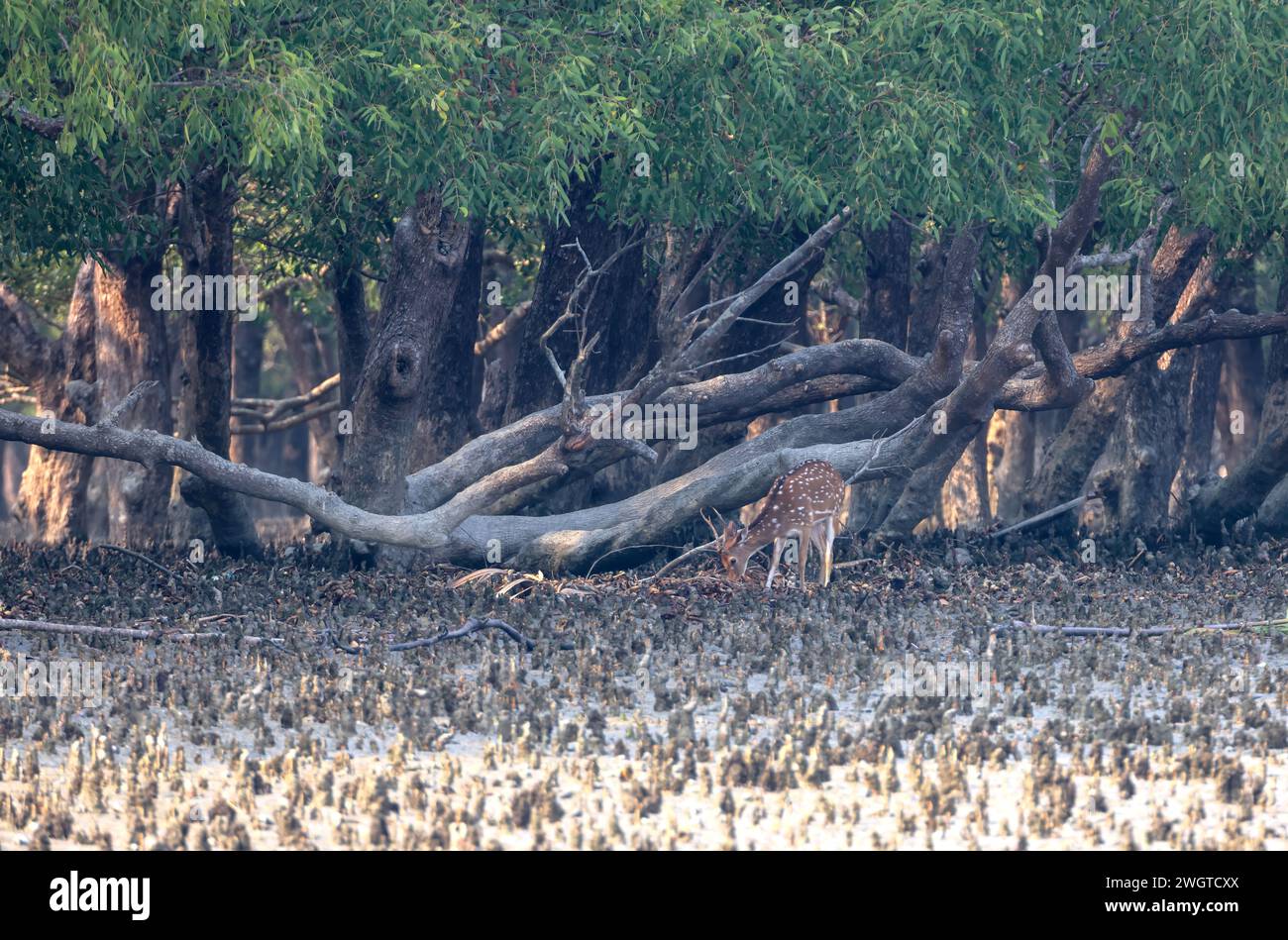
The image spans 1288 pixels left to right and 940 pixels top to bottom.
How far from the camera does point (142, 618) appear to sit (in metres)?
14.8

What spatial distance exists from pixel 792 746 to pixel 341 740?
8.12 ft

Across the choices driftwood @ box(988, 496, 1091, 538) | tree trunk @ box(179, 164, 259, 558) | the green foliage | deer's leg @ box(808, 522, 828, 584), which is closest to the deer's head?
deer's leg @ box(808, 522, 828, 584)

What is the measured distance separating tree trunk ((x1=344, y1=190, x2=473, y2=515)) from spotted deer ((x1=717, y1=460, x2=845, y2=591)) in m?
3.49

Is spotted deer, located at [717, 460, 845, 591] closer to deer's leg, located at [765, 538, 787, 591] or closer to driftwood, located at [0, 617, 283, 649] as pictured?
deer's leg, located at [765, 538, 787, 591]

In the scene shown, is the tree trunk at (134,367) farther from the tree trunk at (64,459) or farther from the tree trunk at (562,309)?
the tree trunk at (562,309)

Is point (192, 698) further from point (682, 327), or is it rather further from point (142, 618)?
point (682, 327)

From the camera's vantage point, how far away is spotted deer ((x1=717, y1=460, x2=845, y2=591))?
16.7 meters

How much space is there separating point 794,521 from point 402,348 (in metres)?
4.27

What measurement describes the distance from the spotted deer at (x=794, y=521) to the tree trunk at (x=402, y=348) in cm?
349

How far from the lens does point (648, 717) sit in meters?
10.8

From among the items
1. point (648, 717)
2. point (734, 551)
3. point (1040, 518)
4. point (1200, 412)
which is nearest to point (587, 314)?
point (734, 551)

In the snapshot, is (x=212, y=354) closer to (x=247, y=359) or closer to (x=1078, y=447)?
(x=1078, y=447)
